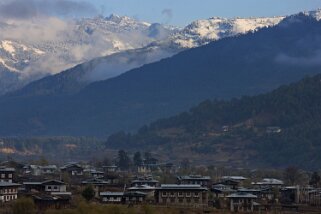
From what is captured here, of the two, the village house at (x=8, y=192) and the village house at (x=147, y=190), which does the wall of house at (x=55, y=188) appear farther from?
the village house at (x=147, y=190)

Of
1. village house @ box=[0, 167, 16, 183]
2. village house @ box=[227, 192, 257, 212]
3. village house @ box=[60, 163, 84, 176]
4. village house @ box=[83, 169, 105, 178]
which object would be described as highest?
A: village house @ box=[60, 163, 84, 176]

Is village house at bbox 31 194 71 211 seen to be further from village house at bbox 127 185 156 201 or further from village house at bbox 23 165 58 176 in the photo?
village house at bbox 23 165 58 176

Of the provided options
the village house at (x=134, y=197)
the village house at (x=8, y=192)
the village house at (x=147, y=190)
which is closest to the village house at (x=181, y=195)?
the village house at (x=147, y=190)

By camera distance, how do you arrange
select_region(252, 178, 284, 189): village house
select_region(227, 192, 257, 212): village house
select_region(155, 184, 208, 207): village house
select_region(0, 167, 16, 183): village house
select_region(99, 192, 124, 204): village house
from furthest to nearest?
select_region(252, 178, 284, 189): village house < select_region(0, 167, 16, 183): village house < select_region(155, 184, 208, 207): village house < select_region(227, 192, 257, 212): village house < select_region(99, 192, 124, 204): village house

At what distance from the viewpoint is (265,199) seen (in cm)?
10806

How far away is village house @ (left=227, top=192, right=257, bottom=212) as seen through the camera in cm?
9567

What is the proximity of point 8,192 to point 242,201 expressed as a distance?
22.7m

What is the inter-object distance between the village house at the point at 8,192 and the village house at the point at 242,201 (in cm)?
2056

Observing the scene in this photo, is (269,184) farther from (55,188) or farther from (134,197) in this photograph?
(55,188)

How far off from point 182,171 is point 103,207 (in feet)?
234

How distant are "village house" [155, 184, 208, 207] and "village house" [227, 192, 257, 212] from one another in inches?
109

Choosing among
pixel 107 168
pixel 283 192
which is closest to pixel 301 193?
pixel 283 192

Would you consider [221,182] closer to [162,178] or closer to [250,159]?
[162,178]

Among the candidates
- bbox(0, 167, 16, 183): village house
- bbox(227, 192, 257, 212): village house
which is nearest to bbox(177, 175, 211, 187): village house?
bbox(227, 192, 257, 212): village house
